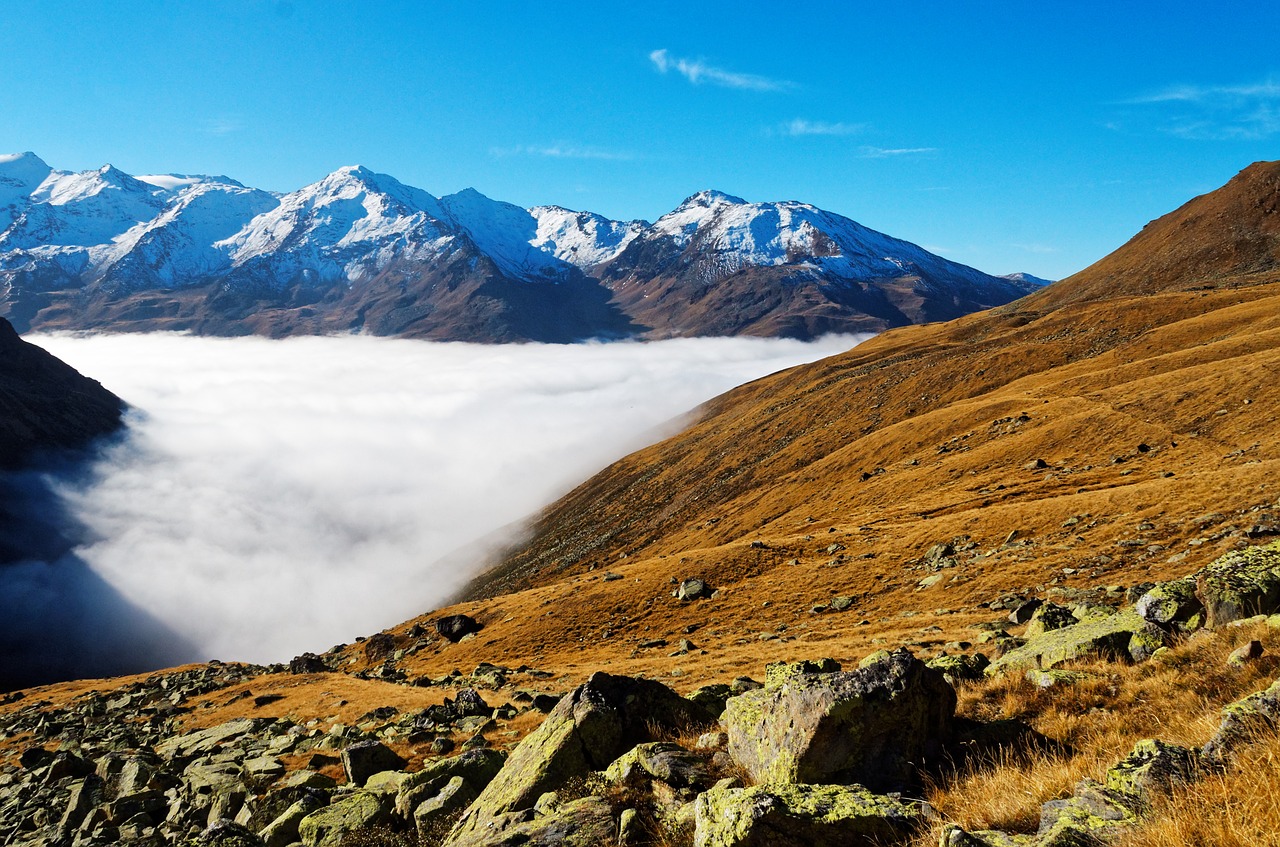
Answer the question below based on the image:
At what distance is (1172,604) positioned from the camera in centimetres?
1398

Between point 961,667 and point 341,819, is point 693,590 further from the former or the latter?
point 341,819

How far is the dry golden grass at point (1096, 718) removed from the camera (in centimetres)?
727

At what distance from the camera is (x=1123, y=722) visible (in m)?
9.30

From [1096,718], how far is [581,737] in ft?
29.3

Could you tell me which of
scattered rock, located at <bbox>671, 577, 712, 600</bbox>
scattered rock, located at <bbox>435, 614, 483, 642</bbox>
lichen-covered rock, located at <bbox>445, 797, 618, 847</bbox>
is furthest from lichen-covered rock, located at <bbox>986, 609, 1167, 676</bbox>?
scattered rock, located at <bbox>435, 614, 483, 642</bbox>

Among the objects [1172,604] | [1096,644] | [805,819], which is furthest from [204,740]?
[1172,604]

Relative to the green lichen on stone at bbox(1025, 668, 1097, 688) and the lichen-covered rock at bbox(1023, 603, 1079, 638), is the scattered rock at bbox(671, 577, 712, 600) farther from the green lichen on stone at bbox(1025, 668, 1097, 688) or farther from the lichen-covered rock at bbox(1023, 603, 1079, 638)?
the green lichen on stone at bbox(1025, 668, 1097, 688)

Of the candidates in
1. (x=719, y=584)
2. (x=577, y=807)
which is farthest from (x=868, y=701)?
(x=719, y=584)

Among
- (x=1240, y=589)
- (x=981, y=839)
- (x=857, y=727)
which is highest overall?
(x=981, y=839)

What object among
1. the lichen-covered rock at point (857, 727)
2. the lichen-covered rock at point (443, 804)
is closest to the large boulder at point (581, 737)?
the lichen-covered rock at point (443, 804)

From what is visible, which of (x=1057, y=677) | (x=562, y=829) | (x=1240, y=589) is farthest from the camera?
(x=1240, y=589)

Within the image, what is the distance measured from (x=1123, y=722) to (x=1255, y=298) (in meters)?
124

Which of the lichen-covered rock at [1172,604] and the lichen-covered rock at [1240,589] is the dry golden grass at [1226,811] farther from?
the lichen-covered rock at [1172,604]

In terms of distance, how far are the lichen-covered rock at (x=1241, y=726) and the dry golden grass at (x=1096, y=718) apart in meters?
0.35
